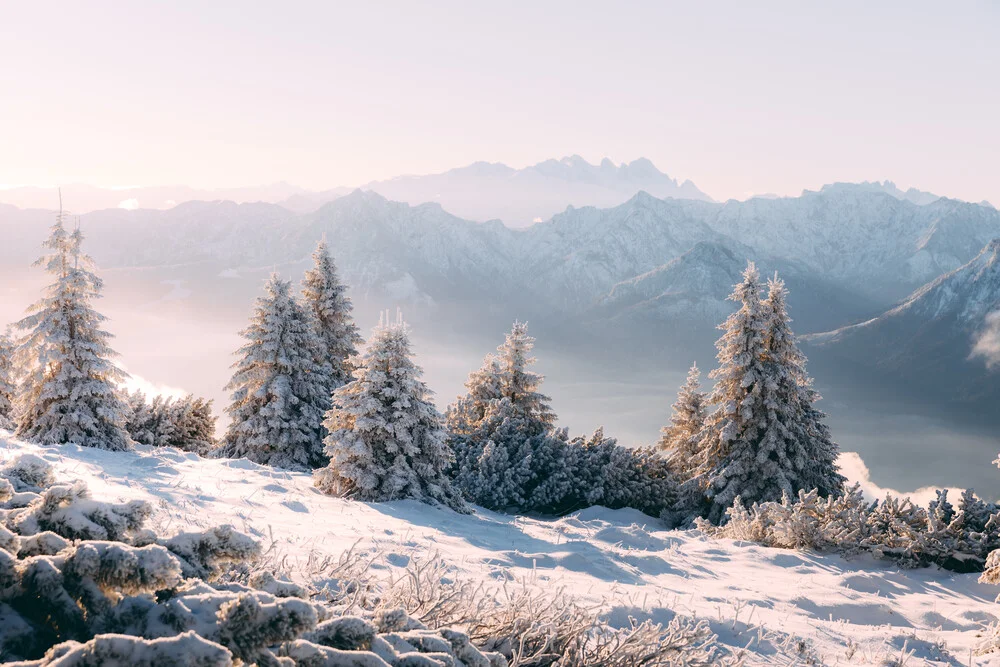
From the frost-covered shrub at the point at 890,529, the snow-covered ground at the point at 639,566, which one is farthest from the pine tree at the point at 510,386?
the frost-covered shrub at the point at 890,529

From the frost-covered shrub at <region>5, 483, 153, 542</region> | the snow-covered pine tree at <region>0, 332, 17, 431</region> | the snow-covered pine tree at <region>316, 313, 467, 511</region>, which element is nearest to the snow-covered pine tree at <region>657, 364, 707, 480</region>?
the snow-covered pine tree at <region>316, 313, 467, 511</region>

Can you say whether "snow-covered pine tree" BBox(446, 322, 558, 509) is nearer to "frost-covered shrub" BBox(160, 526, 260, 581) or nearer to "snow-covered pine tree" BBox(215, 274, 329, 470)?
"snow-covered pine tree" BBox(215, 274, 329, 470)

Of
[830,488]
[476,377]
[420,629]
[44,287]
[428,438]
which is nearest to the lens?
Result: [420,629]

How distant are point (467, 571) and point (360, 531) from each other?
223 centimetres

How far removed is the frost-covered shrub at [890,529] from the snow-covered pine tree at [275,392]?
48.1 ft

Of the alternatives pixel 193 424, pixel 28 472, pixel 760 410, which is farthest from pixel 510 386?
pixel 28 472

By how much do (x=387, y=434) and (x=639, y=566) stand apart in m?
7.25

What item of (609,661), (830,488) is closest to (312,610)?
(609,661)

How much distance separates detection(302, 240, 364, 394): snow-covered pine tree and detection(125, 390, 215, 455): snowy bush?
502 centimetres

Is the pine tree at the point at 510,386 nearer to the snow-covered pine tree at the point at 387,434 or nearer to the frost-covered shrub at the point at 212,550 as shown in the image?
the snow-covered pine tree at the point at 387,434

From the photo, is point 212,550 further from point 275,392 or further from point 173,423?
point 173,423

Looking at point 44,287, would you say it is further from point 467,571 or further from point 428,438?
point 467,571

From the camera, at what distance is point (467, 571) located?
6.47 meters

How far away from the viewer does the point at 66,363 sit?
655 inches
